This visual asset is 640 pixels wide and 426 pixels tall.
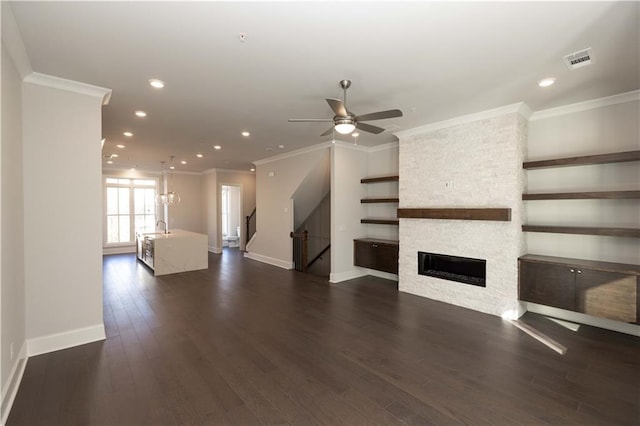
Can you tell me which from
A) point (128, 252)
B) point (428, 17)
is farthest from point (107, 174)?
point (428, 17)

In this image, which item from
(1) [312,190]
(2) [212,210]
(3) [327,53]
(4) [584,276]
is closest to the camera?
(3) [327,53]

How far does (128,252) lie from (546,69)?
11.6 metres

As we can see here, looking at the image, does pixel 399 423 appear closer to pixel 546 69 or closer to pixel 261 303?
pixel 261 303

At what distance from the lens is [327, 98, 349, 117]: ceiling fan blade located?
285cm

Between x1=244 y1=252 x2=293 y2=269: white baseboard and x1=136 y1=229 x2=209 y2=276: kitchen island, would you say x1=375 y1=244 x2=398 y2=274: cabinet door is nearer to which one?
x1=244 y1=252 x2=293 y2=269: white baseboard

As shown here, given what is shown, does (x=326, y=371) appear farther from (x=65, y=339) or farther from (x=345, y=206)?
(x=345, y=206)

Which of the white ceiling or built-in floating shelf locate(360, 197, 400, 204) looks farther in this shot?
built-in floating shelf locate(360, 197, 400, 204)

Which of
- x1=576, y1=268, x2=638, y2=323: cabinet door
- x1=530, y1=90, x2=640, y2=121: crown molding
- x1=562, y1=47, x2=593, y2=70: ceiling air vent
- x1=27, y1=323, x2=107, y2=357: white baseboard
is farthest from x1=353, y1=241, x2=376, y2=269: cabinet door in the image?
x1=27, y1=323, x2=107, y2=357: white baseboard

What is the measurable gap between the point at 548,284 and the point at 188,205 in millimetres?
10539

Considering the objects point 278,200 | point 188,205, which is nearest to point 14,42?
point 278,200

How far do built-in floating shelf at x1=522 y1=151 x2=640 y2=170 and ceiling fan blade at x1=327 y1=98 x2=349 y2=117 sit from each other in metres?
2.95

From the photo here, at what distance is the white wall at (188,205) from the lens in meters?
10.5

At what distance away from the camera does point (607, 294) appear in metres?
3.42

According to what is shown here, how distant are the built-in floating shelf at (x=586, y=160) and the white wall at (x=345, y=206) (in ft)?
10.4
